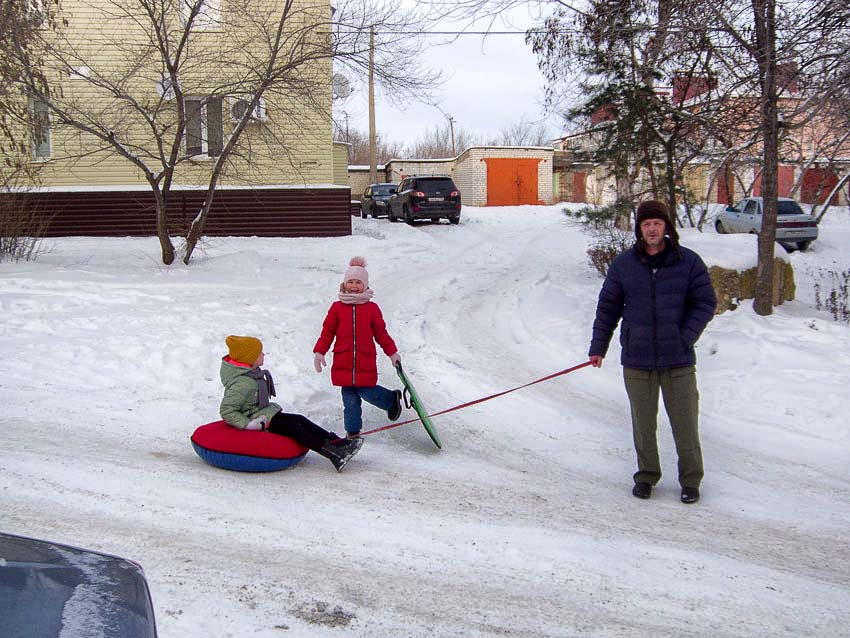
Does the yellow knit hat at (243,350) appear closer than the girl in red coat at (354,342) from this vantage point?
Yes

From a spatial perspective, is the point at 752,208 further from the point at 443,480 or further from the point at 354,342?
the point at 443,480

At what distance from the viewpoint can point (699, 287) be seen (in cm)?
476

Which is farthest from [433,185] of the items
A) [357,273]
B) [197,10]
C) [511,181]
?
[357,273]

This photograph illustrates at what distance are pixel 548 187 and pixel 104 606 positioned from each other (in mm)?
39523

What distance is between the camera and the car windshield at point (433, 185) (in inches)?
966

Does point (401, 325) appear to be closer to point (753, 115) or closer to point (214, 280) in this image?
point (214, 280)

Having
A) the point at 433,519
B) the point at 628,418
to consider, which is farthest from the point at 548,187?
the point at 433,519

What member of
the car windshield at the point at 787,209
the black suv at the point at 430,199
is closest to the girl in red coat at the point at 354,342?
the black suv at the point at 430,199

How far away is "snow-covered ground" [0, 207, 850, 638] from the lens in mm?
3494

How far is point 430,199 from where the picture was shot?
24.5 meters

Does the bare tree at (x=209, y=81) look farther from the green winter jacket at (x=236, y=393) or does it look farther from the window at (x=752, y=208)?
the window at (x=752, y=208)

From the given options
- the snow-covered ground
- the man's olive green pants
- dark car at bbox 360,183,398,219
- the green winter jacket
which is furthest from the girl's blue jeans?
dark car at bbox 360,183,398,219

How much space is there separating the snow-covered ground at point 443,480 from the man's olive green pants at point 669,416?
0.20 meters

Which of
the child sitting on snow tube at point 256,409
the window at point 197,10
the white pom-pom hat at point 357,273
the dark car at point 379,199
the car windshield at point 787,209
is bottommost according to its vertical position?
the child sitting on snow tube at point 256,409
